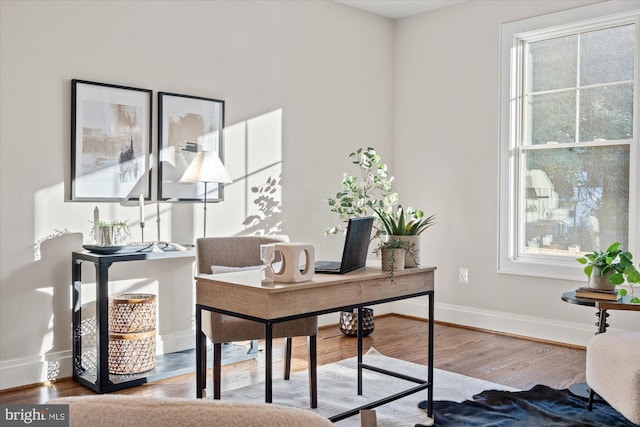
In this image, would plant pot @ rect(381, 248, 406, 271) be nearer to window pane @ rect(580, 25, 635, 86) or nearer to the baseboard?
the baseboard

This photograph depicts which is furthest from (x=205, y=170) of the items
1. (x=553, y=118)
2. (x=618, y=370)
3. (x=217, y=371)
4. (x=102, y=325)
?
(x=553, y=118)

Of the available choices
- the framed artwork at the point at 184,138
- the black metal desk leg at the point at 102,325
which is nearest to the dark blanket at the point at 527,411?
the black metal desk leg at the point at 102,325

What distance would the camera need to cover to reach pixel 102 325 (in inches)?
132

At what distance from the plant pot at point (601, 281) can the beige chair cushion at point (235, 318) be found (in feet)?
5.30

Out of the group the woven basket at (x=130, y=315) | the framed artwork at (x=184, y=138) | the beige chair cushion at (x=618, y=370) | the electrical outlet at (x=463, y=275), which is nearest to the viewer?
the beige chair cushion at (x=618, y=370)

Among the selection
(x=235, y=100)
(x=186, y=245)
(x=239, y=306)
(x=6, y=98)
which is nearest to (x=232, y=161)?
(x=235, y=100)

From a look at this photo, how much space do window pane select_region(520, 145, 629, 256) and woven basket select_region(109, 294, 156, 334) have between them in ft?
9.79

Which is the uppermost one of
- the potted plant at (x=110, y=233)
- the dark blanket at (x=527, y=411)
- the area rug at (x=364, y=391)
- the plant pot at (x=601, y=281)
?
the potted plant at (x=110, y=233)

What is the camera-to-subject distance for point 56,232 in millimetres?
3559

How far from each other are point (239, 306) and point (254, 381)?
4.48 ft

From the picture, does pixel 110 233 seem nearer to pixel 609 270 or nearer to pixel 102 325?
pixel 102 325

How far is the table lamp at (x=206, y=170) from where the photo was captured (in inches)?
151

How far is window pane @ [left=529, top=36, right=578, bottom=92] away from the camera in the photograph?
179 inches

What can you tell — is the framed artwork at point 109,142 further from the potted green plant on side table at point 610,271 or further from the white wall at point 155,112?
the potted green plant on side table at point 610,271
